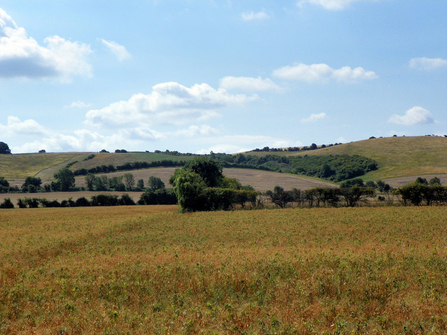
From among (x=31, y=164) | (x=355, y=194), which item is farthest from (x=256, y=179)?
(x=31, y=164)

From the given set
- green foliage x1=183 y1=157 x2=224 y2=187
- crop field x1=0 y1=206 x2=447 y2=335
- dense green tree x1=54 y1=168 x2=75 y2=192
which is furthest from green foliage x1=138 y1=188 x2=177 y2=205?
crop field x1=0 y1=206 x2=447 y2=335

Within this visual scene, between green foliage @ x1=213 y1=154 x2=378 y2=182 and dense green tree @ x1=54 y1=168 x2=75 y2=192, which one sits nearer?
dense green tree @ x1=54 y1=168 x2=75 y2=192

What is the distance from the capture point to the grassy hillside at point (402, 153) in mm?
123900

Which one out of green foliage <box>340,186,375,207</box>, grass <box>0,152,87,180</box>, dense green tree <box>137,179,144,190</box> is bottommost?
Result: green foliage <box>340,186,375,207</box>

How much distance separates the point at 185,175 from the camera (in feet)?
198

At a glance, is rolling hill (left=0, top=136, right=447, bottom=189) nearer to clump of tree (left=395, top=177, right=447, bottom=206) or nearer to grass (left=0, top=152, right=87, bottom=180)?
grass (left=0, top=152, right=87, bottom=180)

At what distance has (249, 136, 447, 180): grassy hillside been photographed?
123900 mm

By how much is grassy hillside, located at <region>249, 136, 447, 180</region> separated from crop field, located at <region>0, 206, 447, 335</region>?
110398mm

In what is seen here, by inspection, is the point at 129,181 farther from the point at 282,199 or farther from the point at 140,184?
the point at 282,199

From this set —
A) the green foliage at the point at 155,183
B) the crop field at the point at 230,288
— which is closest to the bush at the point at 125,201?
the green foliage at the point at 155,183

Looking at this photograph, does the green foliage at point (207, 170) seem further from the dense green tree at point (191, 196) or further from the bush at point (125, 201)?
the bush at point (125, 201)

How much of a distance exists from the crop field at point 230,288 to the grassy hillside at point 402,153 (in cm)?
11040

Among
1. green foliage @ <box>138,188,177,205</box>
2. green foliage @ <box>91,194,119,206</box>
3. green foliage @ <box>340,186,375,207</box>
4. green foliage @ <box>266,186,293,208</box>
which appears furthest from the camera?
green foliage @ <box>138,188,177,205</box>

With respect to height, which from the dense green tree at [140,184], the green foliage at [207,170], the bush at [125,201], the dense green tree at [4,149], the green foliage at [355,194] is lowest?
A: the bush at [125,201]
